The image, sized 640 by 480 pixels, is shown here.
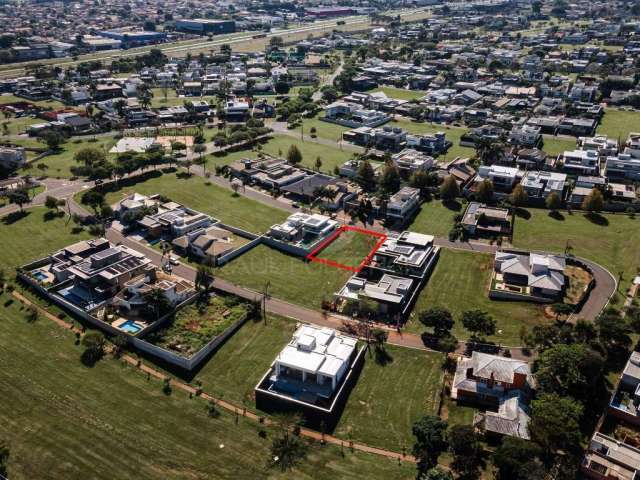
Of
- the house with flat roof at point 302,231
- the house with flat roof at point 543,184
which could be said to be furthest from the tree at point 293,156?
the house with flat roof at point 543,184

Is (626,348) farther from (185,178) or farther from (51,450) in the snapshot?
(185,178)

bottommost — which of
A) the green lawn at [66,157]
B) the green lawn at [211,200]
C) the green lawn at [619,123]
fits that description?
the green lawn at [66,157]

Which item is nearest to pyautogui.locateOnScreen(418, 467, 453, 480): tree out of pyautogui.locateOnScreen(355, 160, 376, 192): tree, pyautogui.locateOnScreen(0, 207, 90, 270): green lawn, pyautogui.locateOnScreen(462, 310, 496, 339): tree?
pyautogui.locateOnScreen(462, 310, 496, 339): tree

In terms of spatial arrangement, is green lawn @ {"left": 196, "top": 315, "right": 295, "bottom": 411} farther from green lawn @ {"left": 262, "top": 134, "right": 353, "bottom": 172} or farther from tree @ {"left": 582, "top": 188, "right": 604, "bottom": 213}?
tree @ {"left": 582, "top": 188, "right": 604, "bottom": 213}

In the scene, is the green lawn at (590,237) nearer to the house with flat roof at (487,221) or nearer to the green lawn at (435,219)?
the house with flat roof at (487,221)

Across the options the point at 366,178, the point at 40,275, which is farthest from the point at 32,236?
the point at 366,178

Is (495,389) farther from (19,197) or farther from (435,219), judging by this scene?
(19,197)
